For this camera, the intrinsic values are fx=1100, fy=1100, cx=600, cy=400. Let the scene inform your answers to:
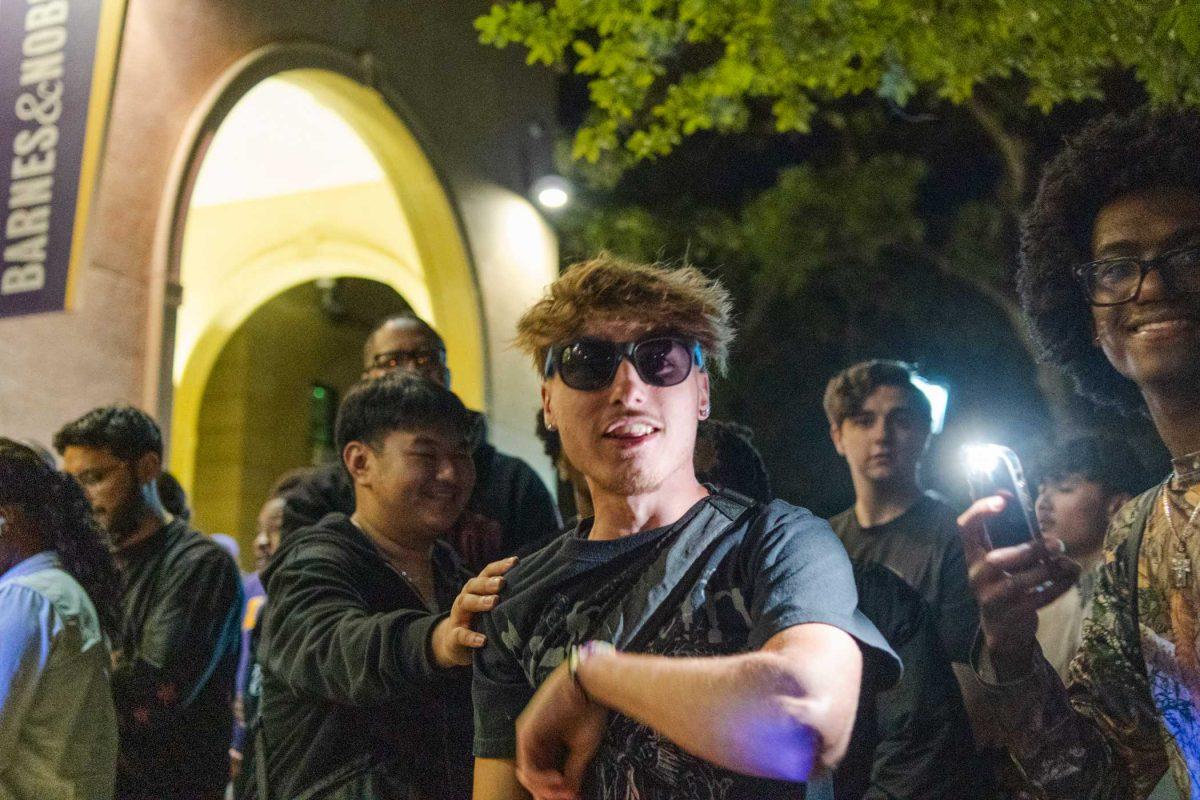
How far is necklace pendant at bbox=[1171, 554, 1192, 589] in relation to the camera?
1.97m

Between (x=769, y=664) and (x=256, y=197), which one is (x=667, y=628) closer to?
(x=769, y=664)

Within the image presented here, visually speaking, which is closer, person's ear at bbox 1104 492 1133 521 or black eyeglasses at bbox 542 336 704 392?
black eyeglasses at bbox 542 336 704 392

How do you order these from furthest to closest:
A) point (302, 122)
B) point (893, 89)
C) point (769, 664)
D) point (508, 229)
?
point (508, 229) → point (302, 122) → point (893, 89) → point (769, 664)

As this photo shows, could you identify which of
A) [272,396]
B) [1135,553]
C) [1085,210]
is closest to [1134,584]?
[1135,553]

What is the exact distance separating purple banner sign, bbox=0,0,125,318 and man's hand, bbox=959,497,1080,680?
4.40 metres

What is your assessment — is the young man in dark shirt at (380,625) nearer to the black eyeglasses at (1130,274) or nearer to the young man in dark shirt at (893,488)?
the black eyeglasses at (1130,274)

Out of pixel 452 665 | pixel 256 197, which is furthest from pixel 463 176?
pixel 452 665

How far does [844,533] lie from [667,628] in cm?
256

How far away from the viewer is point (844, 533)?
14.1 ft

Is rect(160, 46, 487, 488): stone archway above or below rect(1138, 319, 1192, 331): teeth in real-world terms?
→ above

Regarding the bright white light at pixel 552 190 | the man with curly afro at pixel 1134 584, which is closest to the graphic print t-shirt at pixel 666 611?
the man with curly afro at pixel 1134 584

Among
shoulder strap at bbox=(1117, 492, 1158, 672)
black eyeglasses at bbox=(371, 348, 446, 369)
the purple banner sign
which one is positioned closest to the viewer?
shoulder strap at bbox=(1117, 492, 1158, 672)

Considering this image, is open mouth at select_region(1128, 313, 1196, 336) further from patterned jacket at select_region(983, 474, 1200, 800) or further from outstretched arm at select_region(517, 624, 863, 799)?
outstretched arm at select_region(517, 624, 863, 799)

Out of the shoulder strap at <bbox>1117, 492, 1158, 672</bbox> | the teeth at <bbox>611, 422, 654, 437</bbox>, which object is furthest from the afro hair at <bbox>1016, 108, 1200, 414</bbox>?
the teeth at <bbox>611, 422, 654, 437</bbox>
